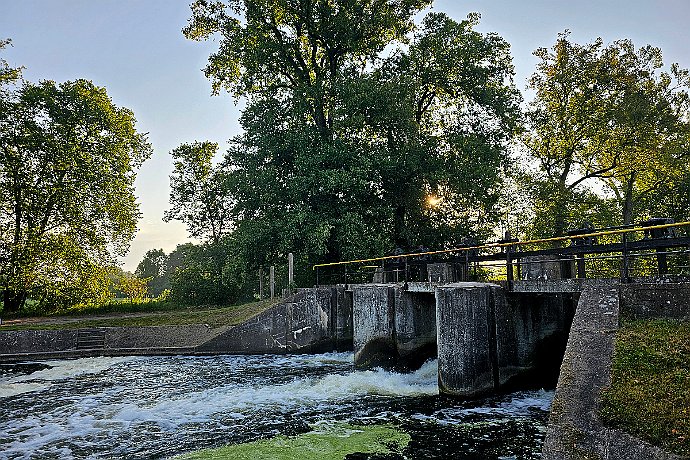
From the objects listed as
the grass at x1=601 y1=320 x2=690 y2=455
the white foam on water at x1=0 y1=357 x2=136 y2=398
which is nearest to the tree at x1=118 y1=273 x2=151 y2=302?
the white foam on water at x1=0 y1=357 x2=136 y2=398

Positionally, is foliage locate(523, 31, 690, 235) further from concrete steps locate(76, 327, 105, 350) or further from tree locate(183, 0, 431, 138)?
concrete steps locate(76, 327, 105, 350)

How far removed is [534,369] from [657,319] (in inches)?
212

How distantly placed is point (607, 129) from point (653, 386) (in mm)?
27040

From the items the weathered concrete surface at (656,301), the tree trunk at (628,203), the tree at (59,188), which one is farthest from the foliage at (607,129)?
the tree at (59,188)

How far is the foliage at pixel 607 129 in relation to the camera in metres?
28.8

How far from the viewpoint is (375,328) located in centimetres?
1831

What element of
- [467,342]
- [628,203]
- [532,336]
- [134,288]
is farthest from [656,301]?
[134,288]

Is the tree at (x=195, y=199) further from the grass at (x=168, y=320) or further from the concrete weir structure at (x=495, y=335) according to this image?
the concrete weir structure at (x=495, y=335)

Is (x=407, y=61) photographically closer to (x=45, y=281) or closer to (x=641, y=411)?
(x=45, y=281)

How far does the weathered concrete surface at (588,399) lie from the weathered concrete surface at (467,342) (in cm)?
339

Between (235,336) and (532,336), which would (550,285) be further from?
(235,336)

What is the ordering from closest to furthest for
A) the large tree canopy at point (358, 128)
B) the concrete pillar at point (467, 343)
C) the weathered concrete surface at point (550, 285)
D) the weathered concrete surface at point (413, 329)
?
the weathered concrete surface at point (550, 285), the concrete pillar at point (467, 343), the weathered concrete surface at point (413, 329), the large tree canopy at point (358, 128)

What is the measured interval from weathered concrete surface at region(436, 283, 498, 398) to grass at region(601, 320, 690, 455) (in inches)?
180

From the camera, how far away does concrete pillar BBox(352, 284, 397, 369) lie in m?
18.0
